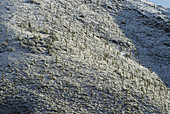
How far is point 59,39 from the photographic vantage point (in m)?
8.45

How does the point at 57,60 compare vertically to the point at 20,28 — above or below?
below

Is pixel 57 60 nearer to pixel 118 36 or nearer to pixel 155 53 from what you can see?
pixel 118 36

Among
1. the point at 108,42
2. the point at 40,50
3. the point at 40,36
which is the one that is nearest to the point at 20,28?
the point at 40,36

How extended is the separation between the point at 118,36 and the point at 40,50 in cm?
474

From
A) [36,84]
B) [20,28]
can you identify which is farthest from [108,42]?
[36,84]

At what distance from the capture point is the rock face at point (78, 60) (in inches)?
236

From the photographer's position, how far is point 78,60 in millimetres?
7633

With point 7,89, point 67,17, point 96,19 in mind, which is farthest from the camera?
point 96,19

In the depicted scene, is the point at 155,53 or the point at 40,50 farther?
the point at 155,53

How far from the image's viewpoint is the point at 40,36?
8203mm

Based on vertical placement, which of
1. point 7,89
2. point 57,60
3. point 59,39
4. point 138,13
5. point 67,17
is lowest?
point 7,89

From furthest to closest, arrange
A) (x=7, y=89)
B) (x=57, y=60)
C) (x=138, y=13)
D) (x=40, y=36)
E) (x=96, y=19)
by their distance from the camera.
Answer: (x=138, y=13) < (x=96, y=19) < (x=40, y=36) < (x=57, y=60) < (x=7, y=89)

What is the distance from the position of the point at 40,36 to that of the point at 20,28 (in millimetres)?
A: 1010

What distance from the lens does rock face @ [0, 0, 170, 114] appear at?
6.00 meters
